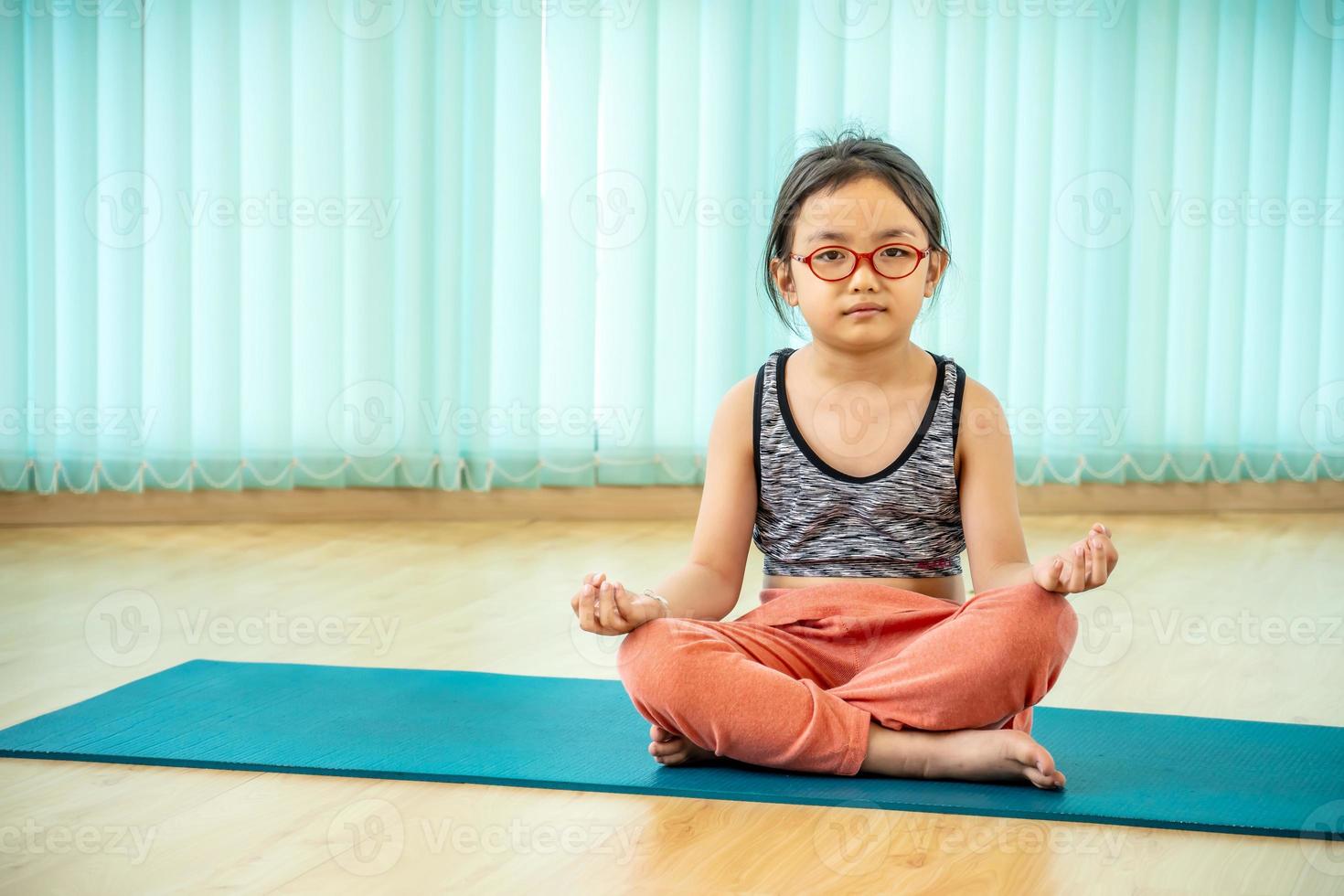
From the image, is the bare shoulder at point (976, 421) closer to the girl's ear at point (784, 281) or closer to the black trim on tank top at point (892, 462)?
the black trim on tank top at point (892, 462)

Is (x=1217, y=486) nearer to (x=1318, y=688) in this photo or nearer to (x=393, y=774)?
(x=1318, y=688)

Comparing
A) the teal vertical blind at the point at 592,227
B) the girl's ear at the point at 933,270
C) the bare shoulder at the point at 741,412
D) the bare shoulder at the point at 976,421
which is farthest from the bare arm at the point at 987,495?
the teal vertical blind at the point at 592,227

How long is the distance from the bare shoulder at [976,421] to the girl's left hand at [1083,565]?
0.26 meters

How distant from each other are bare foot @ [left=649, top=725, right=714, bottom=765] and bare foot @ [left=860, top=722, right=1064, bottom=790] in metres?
0.16

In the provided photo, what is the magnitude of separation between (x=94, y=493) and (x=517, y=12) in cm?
142

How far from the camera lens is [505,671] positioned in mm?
1692

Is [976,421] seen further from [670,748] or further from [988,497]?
[670,748]

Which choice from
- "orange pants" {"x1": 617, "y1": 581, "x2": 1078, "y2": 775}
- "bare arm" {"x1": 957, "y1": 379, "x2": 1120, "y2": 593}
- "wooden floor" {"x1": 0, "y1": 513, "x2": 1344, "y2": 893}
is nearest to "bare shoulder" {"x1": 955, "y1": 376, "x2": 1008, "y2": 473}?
"bare arm" {"x1": 957, "y1": 379, "x2": 1120, "y2": 593}

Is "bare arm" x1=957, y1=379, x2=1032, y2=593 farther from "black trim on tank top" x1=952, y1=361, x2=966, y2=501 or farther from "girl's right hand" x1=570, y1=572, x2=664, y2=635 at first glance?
"girl's right hand" x1=570, y1=572, x2=664, y2=635

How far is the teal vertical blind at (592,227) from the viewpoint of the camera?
115 inches

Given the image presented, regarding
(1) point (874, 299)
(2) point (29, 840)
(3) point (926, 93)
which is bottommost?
(2) point (29, 840)

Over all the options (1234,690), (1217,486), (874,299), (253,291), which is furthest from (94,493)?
(1217,486)

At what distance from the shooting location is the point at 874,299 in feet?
4.46

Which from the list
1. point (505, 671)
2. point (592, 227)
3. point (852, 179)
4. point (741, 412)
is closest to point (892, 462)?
point (741, 412)
